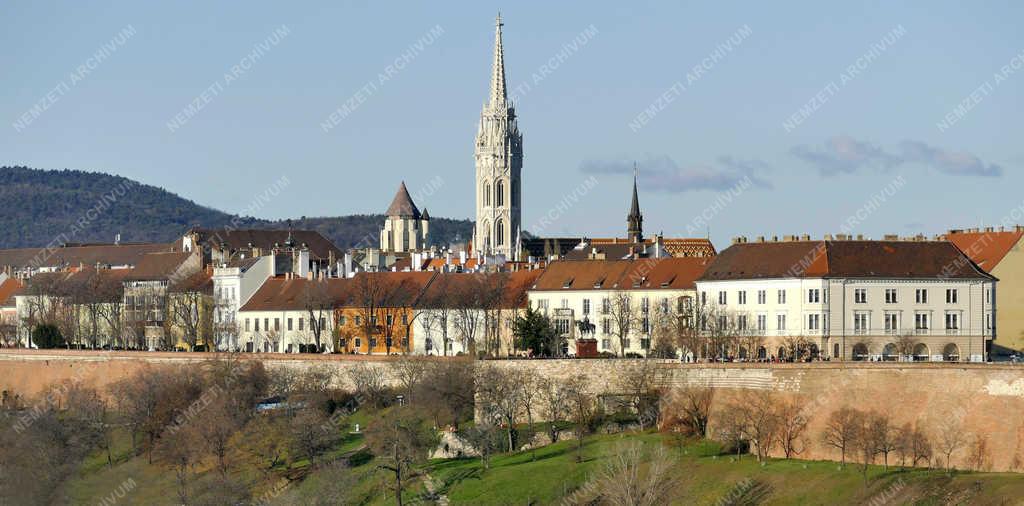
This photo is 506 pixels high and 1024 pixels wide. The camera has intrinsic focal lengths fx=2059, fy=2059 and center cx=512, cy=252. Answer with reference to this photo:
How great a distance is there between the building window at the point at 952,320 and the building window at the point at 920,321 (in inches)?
38.0

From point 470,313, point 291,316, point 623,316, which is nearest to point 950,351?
point 623,316

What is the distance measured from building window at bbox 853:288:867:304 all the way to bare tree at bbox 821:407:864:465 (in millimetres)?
18623

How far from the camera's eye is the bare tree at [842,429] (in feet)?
232

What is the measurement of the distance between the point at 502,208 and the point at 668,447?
4288 inches

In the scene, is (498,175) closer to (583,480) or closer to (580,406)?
(580,406)

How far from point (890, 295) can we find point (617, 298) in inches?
626

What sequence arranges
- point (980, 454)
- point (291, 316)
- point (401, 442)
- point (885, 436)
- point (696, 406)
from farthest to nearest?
point (291, 316) < point (401, 442) < point (696, 406) < point (885, 436) < point (980, 454)

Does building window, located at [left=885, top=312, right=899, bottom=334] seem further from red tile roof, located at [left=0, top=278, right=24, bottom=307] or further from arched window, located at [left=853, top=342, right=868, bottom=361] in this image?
red tile roof, located at [left=0, top=278, right=24, bottom=307]

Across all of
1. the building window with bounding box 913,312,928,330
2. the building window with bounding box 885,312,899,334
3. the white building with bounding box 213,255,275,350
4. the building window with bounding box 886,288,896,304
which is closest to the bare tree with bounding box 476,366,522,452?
the building window with bounding box 885,312,899,334

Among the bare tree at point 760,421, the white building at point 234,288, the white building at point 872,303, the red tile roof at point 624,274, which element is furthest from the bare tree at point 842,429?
the white building at point 234,288

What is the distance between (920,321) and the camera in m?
91.1

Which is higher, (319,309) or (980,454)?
(319,309)

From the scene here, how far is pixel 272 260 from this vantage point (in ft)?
410

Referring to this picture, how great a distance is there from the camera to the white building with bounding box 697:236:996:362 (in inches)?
3553
